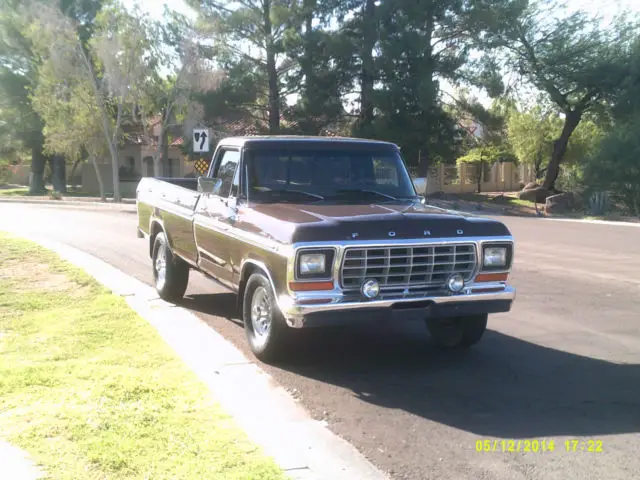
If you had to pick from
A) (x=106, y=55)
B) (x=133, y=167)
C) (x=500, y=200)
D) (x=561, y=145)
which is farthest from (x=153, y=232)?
(x=133, y=167)

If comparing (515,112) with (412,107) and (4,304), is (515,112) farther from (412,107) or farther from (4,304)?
(4,304)

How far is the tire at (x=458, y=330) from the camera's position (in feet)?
22.9

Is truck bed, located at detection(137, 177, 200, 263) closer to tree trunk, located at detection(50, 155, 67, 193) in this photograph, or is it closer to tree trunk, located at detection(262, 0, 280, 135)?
tree trunk, located at detection(262, 0, 280, 135)

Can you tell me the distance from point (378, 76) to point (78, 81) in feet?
50.4

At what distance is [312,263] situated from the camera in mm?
5859

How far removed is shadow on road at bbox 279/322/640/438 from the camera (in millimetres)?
5195

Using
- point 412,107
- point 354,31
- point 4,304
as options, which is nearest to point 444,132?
point 412,107

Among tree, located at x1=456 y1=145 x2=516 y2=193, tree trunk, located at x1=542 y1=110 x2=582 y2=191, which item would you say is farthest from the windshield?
tree, located at x1=456 y1=145 x2=516 y2=193

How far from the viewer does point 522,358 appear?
6.91 metres

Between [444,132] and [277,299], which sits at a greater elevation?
[444,132]

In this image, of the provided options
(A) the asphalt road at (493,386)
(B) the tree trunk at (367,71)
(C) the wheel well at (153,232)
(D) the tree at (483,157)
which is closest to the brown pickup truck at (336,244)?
(A) the asphalt road at (493,386)

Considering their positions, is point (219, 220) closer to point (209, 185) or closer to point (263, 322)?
point (209, 185)

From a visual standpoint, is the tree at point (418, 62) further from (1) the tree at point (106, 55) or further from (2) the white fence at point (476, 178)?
(1) the tree at point (106, 55)

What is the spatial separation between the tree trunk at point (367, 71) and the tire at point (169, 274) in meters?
25.3
